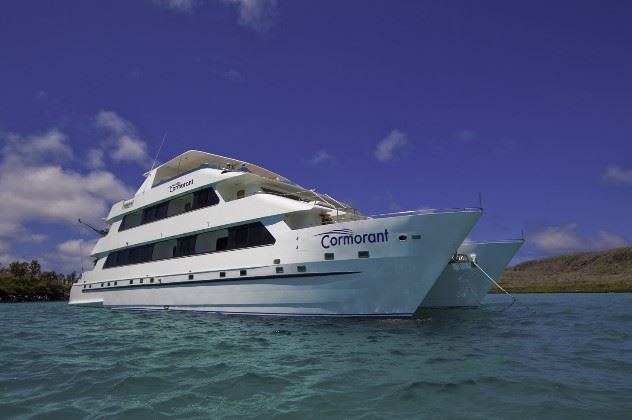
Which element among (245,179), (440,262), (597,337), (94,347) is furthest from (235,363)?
(245,179)

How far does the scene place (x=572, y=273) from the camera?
6569 cm

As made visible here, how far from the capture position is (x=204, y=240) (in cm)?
1694

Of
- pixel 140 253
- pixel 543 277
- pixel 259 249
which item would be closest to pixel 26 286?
pixel 140 253

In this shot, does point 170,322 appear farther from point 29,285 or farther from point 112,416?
point 29,285

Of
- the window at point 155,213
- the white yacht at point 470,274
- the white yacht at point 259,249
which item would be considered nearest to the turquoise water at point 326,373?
the white yacht at point 259,249

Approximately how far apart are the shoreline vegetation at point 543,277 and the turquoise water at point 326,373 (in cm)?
4358

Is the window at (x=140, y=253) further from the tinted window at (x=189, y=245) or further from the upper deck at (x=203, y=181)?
the upper deck at (x=203, y=181)

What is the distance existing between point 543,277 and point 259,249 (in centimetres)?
6276

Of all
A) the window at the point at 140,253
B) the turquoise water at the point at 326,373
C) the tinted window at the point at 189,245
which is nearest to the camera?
the turquoise water at the point at 326,373

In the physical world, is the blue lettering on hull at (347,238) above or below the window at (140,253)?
below

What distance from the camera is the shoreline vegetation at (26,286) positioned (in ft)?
194

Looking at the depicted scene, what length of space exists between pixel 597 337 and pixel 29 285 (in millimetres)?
73702

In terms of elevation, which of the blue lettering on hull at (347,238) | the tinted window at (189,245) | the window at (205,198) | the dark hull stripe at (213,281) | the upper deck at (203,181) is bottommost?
the dark hull stripe at (213,281)

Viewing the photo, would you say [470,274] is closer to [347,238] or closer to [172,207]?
[347,238]
